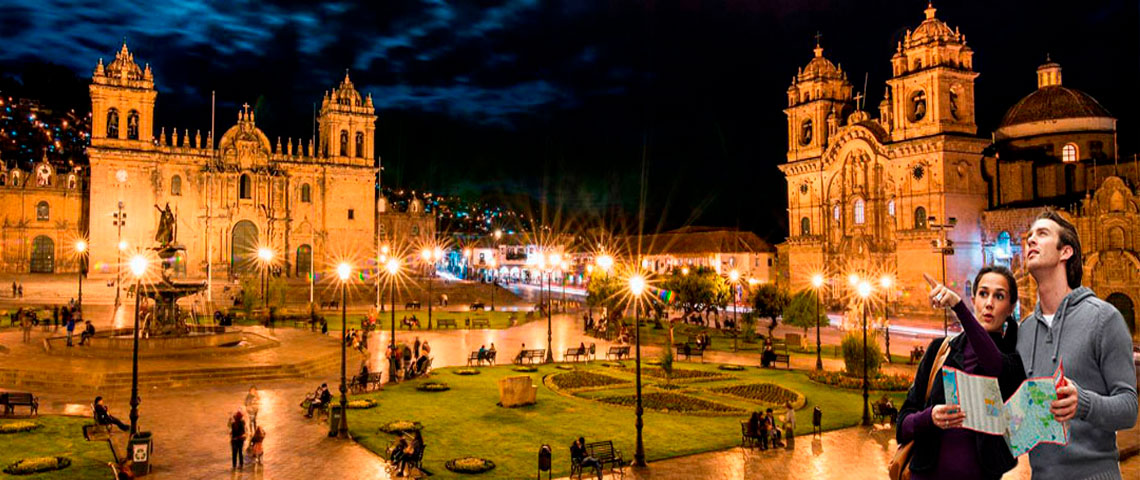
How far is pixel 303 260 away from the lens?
7294 cm

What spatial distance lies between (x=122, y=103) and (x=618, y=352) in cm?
5505

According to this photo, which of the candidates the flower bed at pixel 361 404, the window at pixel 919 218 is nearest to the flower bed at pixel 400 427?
the flower bed at pixel 361 404

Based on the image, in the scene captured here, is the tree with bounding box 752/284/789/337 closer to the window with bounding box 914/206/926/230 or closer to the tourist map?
the window with bounding box 914/206/926/230

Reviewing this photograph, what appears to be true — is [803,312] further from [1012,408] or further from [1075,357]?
[1012,408]

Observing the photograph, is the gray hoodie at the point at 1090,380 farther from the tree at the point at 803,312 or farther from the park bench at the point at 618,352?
the tree at the point at 803,312

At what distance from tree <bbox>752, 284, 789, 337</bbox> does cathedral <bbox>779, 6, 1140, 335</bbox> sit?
11.5 metres

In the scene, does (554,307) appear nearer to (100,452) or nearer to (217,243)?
(217,243)

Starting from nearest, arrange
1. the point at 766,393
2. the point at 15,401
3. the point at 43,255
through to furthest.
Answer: the point at 15,401 < the point at 766,393 < the point at 43,255

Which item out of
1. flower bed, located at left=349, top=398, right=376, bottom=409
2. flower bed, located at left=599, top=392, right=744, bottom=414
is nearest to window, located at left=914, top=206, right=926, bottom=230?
flower bed, located at left=599, top=392, right=744, bottom=414

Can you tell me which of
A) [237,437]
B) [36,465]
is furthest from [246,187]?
[237,437]

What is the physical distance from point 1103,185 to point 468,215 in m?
116

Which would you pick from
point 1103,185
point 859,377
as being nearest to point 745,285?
point 1103,185

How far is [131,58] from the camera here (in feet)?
220

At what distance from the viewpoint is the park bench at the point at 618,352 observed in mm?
32844
